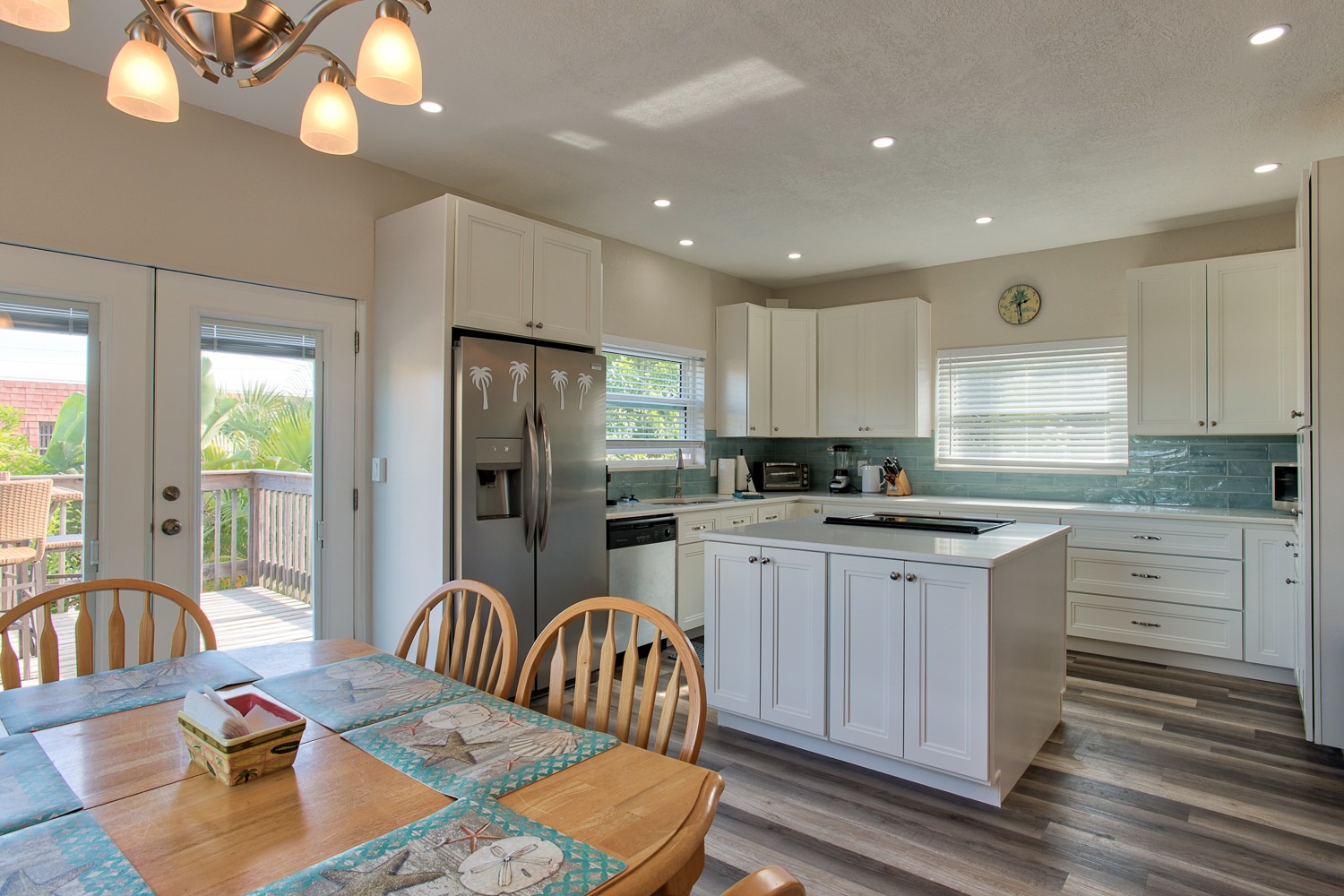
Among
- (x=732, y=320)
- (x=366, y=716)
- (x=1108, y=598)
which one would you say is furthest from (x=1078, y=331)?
(x=366, y=716)

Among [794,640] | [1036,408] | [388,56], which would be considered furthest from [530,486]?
[1036,408]

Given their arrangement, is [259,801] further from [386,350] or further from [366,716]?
[386,350]

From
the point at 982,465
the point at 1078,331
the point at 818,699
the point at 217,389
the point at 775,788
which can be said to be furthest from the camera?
the point at 982,465

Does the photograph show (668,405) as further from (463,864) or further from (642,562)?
(463,864)

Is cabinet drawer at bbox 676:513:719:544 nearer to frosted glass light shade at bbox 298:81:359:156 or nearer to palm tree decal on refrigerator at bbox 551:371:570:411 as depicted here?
palm tree decal on refrigerator at bbox 551:371:570:411

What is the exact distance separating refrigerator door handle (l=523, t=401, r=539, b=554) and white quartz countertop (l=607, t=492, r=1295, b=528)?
0.59 metres

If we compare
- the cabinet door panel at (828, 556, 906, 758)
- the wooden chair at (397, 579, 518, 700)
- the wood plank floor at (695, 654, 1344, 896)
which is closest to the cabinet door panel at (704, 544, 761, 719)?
the wood plank floor at (695, 654, 1344, 896)

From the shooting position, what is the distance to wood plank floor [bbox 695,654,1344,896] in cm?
207

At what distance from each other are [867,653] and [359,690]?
1782 mm

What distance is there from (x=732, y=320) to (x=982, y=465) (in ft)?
7.02

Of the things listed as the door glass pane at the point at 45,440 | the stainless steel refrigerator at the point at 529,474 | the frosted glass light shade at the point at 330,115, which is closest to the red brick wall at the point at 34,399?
the door glass pane at the point at 45,440

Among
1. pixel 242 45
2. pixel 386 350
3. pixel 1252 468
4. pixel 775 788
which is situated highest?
pixel 242 45

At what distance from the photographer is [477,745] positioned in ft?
4.17

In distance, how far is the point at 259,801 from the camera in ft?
3.54
